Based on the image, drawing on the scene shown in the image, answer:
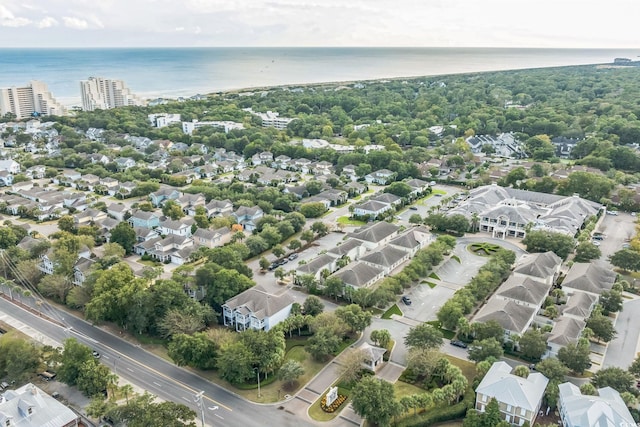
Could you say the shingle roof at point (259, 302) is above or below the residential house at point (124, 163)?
above

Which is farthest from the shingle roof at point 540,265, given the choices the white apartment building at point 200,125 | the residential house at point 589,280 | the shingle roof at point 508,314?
the white apartment building at point 200,125

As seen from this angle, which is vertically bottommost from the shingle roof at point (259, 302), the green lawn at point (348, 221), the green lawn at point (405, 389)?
the green lawn at point (405, 389)

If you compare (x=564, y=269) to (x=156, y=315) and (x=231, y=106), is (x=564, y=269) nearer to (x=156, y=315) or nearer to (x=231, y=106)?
(x=156, y=315)

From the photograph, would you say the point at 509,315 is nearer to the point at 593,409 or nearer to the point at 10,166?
the point at 593,409

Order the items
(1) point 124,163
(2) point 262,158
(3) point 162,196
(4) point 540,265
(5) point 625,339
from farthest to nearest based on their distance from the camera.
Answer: (2) point 262,158
(1) point 124,163
(3) point 162,196
(4) point 540,265
(5) point 625,339

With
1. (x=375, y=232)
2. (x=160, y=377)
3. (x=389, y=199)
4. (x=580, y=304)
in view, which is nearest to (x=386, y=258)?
(x=375, y=232)

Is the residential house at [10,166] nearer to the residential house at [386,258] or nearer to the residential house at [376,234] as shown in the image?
the residential house at [376,234]
